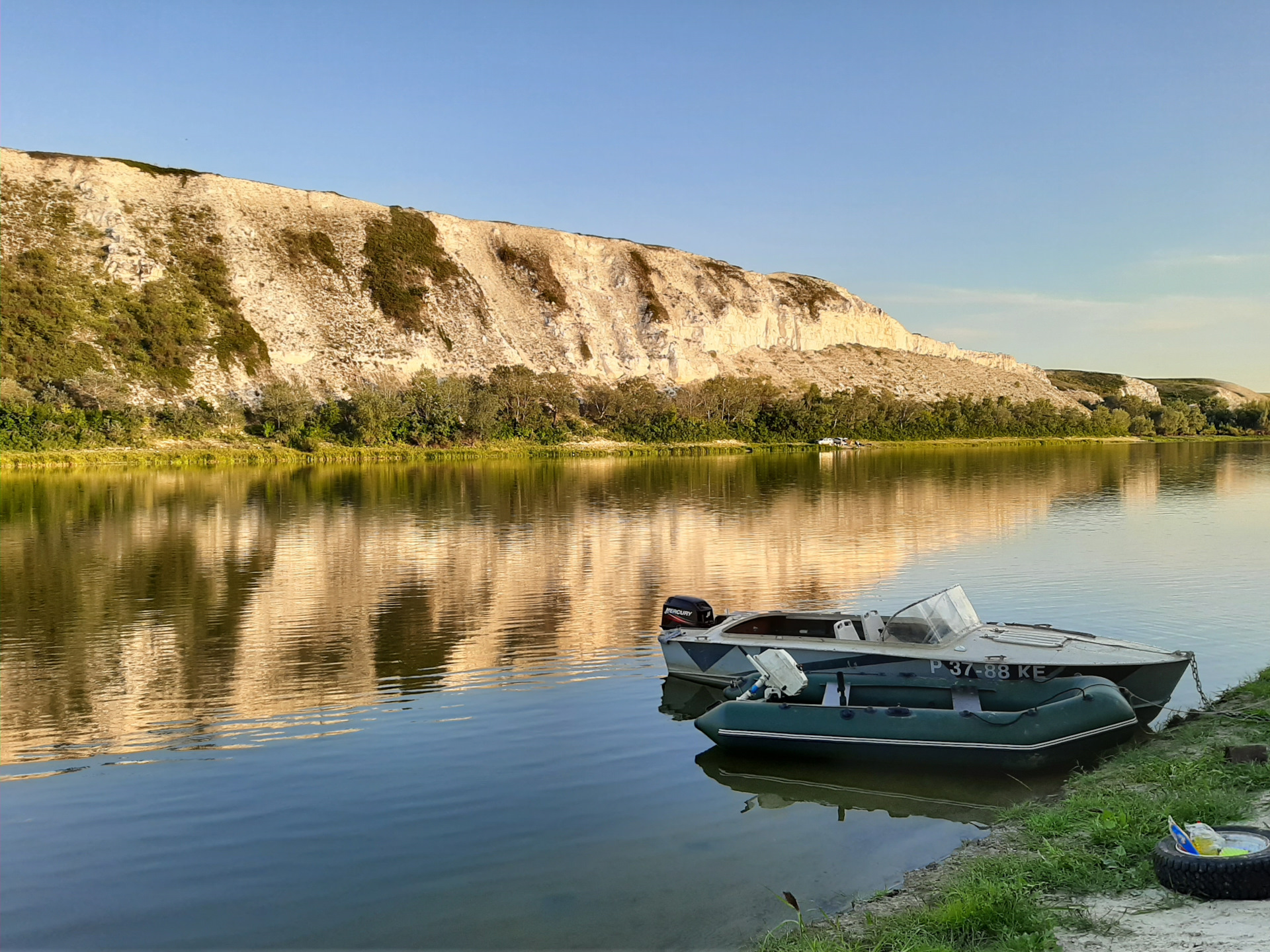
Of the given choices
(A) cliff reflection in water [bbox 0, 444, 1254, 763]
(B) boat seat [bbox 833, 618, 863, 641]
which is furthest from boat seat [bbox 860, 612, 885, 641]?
(A) cliff reflection in water [bbox 0, 444, 1254, 763]

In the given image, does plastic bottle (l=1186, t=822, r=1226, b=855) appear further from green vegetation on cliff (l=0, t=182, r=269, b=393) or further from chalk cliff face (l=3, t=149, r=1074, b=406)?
chalk cliff face (l=3, t=149, r=1074, b=406)

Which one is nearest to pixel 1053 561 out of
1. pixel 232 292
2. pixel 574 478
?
pixel 574 478

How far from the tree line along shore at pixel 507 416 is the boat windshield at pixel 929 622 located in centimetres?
9127

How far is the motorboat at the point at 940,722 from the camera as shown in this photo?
12.6 m

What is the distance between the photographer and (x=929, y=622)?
14820 millimetres

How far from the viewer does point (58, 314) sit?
348ft

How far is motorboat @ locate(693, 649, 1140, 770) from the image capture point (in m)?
12.6

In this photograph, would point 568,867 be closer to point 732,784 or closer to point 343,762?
point 732,784

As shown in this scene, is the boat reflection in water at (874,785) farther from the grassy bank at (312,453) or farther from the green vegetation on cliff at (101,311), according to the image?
the green vegetation on cliff at (101,311)

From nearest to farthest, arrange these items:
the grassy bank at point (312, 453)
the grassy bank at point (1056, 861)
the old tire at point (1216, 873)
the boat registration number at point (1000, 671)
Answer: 1. the old tire at point (1216, 873)
2. the grassy bank at point (1056, 861)
3. the boat registration number at point (1000, 671)
4. the grassy bank at point (312, 453)

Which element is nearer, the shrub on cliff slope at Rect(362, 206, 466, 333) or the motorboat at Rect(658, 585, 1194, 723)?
the motorboat at Rect(658, 585, 1194, 723)

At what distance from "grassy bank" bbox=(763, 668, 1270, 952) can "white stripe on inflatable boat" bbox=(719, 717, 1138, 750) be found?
50cm

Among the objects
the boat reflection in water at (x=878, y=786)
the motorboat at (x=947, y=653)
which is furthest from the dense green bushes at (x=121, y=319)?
the boat reflection in water at (x=878, y=786)

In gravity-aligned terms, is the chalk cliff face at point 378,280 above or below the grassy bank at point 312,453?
above
